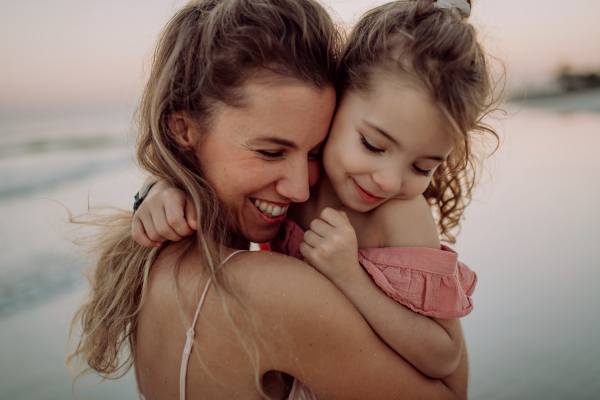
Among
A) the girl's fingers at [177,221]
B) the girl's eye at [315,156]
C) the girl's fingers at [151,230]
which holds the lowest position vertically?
the girl's fingers at [151,230]

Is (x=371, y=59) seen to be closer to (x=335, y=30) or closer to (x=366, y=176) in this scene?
(x=335, y=30)

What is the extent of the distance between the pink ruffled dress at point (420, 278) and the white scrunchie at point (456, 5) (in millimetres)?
1016

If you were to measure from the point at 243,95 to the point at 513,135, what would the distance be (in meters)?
7.78

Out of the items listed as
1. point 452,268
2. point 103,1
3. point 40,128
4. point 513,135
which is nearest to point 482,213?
point 513,135

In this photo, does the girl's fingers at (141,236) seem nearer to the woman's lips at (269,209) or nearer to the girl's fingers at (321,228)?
the woman's lips at (269,209)

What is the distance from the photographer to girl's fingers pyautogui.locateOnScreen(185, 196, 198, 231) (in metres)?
1.52

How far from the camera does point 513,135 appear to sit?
7930mm

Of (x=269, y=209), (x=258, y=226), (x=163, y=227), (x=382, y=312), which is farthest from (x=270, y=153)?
(x=382, y=312)

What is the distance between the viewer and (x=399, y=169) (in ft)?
5.39

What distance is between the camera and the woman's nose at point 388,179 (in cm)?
163

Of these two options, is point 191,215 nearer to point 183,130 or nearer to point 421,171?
point 183,130

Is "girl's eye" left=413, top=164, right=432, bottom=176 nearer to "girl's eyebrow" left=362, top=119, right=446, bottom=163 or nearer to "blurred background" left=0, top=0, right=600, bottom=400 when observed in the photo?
"girl's eyebrow" left=362, top=119, right=446, bottom=163

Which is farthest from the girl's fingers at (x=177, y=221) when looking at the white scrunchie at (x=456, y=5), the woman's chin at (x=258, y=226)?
the white scrunchie at (x=456, y=5)

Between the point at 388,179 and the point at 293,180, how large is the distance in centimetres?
38
